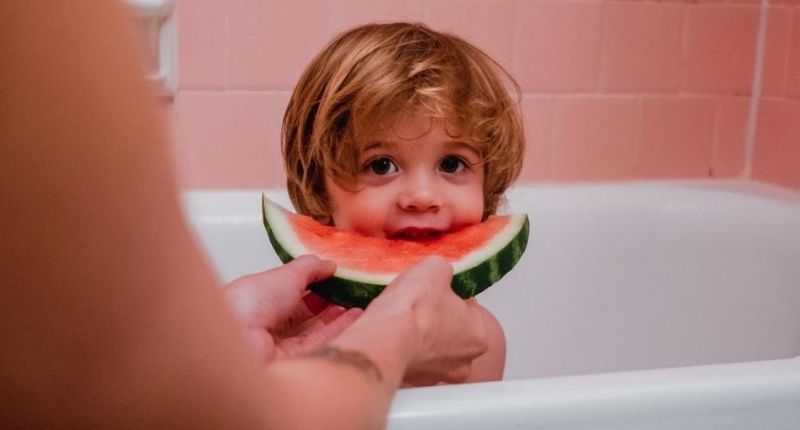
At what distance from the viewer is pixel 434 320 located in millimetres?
678

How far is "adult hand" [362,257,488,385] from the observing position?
64cm

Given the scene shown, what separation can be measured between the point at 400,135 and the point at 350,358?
0.50 metres

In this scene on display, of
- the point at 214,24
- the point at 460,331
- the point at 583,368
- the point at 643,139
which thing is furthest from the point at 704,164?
the point at 460,331

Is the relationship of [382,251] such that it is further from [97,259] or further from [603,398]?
[97,259]

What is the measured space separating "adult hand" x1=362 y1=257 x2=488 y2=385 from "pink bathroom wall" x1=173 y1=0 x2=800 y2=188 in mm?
713

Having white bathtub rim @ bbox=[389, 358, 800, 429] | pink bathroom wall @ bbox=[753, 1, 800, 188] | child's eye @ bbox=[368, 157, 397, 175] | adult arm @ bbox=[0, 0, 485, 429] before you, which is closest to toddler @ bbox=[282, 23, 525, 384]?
child's eye @ bbox=[368, 157, 397, 175]

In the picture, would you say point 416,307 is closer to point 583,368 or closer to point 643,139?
point 583,368

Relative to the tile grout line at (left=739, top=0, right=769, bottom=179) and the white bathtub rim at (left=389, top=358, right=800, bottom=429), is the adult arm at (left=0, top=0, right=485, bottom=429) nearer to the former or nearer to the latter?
the white bathtub rim at (left=389, top=358, right=800, bottom=429)

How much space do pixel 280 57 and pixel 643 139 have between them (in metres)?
0.61

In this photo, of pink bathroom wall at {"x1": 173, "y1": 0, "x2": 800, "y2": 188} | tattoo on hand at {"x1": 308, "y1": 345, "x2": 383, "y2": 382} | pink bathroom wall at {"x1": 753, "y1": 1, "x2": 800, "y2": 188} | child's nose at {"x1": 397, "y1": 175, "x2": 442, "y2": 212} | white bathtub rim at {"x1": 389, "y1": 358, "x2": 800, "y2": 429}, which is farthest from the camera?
pink bathroom wall at {"x1": 753, "y1": 1, "x2": 800, "y2": 188}

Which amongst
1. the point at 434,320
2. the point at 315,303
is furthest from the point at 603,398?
the point at 315,303

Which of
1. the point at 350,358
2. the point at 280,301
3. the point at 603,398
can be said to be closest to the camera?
the point at 350,358

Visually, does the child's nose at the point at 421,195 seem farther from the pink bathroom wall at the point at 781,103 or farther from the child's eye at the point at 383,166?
the pink bathroom wall at the point at 781,103

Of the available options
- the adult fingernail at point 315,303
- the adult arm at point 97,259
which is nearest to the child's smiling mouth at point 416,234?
the adult fingernail at point 315,303
